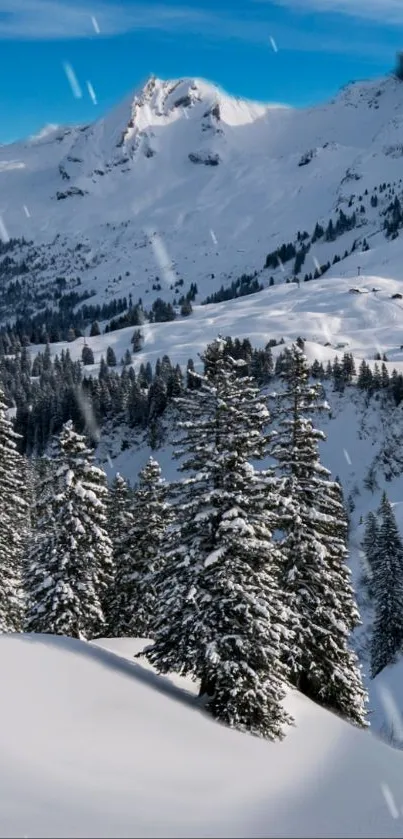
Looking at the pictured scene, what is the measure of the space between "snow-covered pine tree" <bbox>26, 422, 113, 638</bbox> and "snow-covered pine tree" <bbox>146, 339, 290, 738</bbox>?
21.4ft

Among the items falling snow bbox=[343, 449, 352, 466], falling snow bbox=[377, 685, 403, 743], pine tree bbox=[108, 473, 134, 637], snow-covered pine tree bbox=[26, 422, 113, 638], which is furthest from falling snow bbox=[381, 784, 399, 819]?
falling snow bbox=[343, 449, 352, 466]

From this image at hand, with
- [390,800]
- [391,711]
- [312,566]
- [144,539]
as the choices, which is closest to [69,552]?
[144,539]

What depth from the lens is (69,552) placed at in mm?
27234

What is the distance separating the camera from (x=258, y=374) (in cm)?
14688

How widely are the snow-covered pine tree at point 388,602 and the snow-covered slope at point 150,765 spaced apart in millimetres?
37651

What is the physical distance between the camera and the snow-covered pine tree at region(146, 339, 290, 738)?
18.8 meters

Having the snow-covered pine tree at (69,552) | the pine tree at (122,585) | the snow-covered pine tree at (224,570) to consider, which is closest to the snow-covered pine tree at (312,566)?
the snow-covered pine tree at (224,570)

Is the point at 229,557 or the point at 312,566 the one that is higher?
the point at 229,557

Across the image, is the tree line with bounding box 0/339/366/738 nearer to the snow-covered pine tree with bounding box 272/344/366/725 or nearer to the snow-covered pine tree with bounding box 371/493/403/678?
the snow-covered pine tree with bounding box 272/344/366/725

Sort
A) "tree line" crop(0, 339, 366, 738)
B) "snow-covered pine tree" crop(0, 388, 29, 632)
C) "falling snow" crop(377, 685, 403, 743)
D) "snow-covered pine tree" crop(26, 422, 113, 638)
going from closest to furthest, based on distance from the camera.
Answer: "tree line" crop(0, 339, 366, 738) < "snow-covered pine tree" crop(26, 422, 113, 638) < "snow-covered pine tree" crop(0, 388, 29, 632) < "falling snow" crop(377, 685, 403, 743)

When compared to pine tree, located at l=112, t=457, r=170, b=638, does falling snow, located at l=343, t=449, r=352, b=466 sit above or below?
below

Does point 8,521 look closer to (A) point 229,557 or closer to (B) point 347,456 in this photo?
(A) point 229,557

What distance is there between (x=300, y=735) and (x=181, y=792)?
7785 millimetres

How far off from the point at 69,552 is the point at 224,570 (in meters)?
9.77
